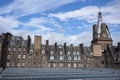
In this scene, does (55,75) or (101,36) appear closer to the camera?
(55,75)

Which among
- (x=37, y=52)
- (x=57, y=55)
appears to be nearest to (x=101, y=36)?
(x=57, y=55)

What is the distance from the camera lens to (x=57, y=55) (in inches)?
2894

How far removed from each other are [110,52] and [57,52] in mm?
18927

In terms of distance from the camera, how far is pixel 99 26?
9331 centimetres

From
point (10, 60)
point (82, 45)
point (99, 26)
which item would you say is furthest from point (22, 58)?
point (99, 26)

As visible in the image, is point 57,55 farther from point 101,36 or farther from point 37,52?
point 101,36

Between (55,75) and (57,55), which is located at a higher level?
(57,55)

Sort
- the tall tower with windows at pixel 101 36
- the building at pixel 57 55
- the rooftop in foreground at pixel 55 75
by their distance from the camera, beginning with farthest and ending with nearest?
the tall tower with windows at pixel 101 36 < the building at pixel 57 55 < the rooftop in foreground at pixel 55 75

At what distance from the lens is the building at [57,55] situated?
68.0 m

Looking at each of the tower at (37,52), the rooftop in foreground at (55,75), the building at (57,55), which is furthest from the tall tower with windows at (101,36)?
the rooftop in foreground at (55,75)

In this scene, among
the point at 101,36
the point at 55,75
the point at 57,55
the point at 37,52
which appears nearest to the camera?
the point at 55,75

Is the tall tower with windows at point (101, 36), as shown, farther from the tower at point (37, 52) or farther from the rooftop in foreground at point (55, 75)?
the rooftop in foreground at point (55, 75)

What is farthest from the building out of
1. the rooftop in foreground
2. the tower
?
the rooftop in foreground

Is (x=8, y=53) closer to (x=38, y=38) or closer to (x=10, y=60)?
(x=10, y=60)
